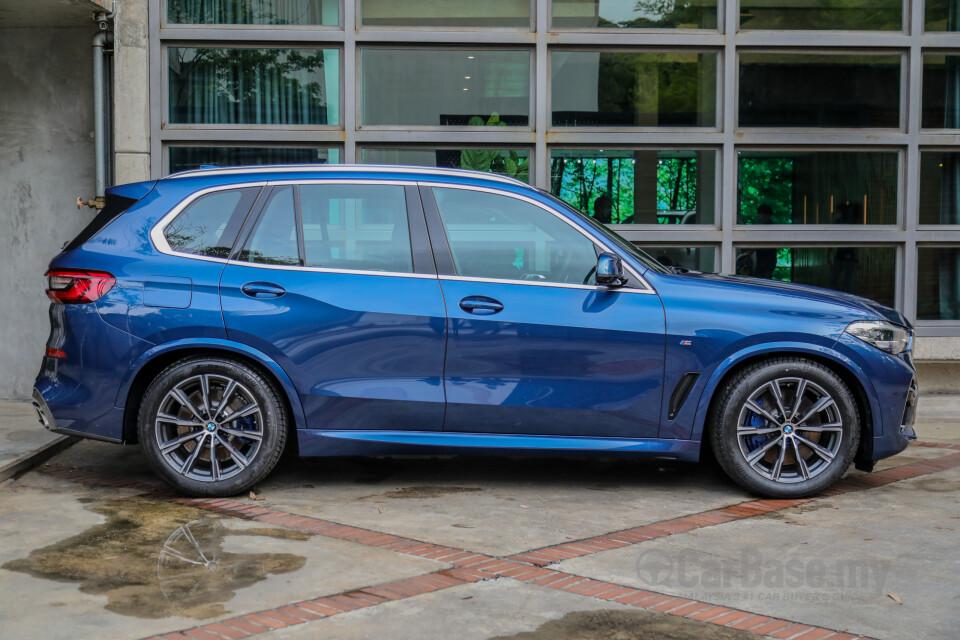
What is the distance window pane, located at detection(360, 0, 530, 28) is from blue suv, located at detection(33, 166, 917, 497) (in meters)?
4.17

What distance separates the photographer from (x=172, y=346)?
236 inches

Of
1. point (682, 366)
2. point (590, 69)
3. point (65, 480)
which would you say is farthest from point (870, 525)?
point (590, 69)

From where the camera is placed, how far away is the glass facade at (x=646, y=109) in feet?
31.9

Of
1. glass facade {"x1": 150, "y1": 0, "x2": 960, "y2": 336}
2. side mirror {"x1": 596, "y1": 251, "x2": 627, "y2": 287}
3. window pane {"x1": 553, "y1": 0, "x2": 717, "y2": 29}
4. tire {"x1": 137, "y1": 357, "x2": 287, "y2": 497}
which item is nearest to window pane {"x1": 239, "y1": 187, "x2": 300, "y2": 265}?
tire {"x1": 137, "y1": 357, "x2": 287, "y2": 497}

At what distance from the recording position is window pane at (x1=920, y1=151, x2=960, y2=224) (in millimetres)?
9961

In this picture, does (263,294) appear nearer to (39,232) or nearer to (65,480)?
(65,480)

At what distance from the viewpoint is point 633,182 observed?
9.86 m

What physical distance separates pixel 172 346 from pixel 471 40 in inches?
191

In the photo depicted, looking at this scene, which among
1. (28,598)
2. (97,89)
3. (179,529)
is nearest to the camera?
(28,598)

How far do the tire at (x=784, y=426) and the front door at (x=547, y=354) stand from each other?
0.44 meters

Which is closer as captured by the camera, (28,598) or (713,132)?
(28,598)

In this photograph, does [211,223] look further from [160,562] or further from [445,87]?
[445,87]

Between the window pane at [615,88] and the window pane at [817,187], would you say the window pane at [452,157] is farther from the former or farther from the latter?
the window pane at [817,187]

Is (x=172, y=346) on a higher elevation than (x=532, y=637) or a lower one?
higher
